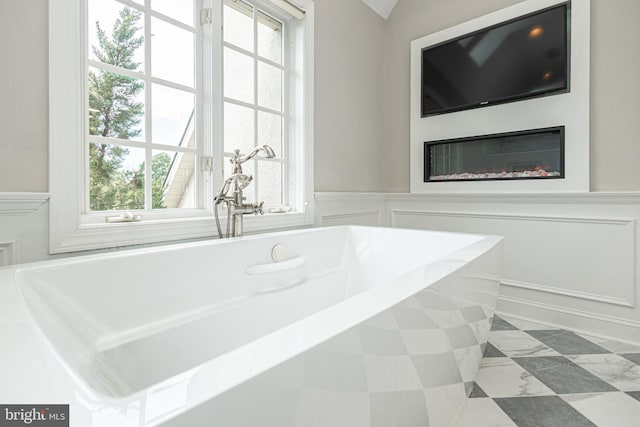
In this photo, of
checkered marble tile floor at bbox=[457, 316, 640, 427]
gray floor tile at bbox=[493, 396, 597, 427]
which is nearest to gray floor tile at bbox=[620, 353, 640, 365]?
checkered marble tile floor at bbox=[457, 316, 640, 427]

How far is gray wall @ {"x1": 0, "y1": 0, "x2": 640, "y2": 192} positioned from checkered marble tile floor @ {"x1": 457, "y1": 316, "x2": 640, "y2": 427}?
3.12 feet

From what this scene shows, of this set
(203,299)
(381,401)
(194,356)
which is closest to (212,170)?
(203,299)

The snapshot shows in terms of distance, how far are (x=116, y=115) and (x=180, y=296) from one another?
0.87 m

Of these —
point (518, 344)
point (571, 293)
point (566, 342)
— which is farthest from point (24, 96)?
point (571, 293)

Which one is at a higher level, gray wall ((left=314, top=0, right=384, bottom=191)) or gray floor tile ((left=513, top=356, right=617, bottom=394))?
gray wall ((left=314, top=0, right=384, bottom=191))

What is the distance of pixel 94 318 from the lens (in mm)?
941

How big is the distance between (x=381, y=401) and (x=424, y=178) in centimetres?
242

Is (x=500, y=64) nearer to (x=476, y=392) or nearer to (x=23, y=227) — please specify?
(x=476, y=392)

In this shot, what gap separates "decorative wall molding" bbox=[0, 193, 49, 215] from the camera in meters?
1.06

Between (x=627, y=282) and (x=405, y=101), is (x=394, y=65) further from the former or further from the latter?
(x=627, y=282)

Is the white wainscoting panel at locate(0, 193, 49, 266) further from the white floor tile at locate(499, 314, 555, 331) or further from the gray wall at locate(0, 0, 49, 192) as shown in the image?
the white floor tile at locate(499, 314, 555, 331)

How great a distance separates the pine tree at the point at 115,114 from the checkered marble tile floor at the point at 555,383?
1642 millimetres

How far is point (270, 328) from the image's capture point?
1.36 meters

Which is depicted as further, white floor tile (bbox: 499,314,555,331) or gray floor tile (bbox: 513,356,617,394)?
white floor tile (bbox: 499,314,555,331)
